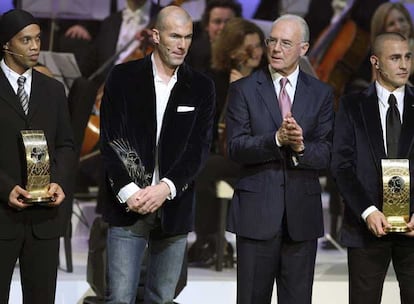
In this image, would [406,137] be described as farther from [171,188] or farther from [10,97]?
[10,97]

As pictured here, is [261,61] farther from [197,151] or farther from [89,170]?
[197,151]

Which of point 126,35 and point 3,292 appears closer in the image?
point 3,292

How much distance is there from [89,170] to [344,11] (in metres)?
2.41

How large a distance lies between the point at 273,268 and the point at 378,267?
0.50 meters

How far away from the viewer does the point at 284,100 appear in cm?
471

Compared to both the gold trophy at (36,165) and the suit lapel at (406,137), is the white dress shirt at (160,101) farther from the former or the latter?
the suit lapel at (406,137)

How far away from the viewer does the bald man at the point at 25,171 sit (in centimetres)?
448

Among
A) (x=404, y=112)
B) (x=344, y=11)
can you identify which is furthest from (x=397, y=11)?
(x=404, y=112)

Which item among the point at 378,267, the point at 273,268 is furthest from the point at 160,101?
the point at 378,267

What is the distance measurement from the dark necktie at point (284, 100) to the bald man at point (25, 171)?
1.04m

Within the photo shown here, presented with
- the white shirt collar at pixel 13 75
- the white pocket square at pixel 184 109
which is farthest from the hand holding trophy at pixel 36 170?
the white pocket square at pixel 184 109

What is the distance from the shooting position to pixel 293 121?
172 inches

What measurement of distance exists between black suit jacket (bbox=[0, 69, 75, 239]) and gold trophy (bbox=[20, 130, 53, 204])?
2.2 inches

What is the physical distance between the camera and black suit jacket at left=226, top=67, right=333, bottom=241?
4.64 meters
